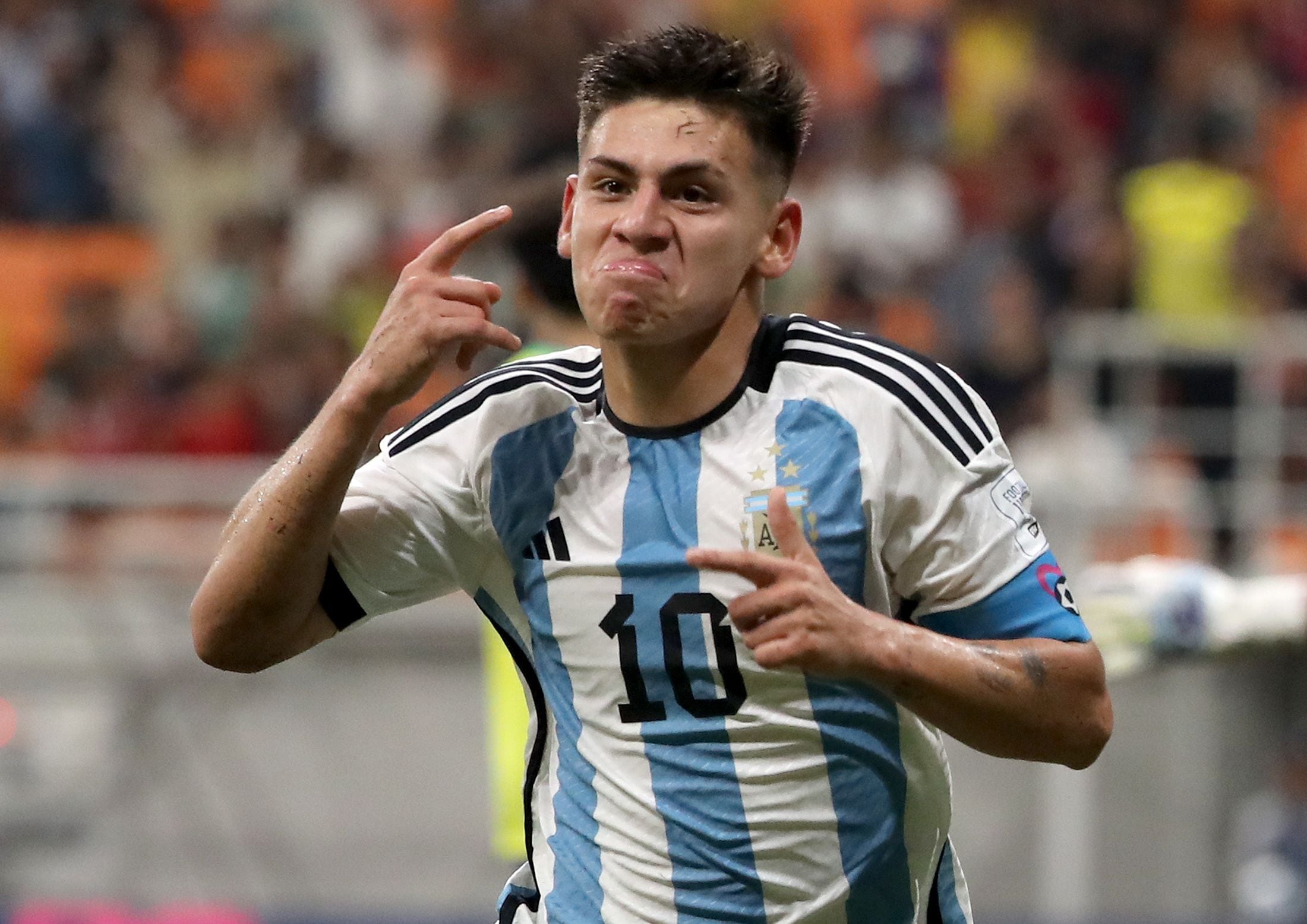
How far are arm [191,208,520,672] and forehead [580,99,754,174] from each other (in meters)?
0.19

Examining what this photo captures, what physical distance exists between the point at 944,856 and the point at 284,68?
9301 millimetres

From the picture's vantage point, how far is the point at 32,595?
8.08 metres

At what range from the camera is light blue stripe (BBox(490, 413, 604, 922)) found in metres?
2.90

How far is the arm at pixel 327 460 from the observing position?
107 inches

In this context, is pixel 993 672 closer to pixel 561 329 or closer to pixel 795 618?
pixel 795 618

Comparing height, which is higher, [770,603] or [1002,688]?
[770,603]

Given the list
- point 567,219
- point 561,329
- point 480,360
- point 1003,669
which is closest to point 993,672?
point 1003,669

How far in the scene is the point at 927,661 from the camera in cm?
250

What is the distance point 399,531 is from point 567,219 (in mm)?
515

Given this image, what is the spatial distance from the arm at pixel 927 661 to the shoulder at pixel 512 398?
488mm

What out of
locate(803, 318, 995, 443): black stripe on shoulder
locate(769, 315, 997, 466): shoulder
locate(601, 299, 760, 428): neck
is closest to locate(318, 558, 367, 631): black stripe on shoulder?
locate(601, 299, 760, 428): neck

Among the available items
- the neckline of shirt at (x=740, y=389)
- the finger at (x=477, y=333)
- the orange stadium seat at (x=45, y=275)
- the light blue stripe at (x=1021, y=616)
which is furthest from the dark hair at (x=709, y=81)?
the orange stadium seat at (x=45, y=275)

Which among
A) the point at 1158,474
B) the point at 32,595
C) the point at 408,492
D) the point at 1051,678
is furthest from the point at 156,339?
the point at 1051,678

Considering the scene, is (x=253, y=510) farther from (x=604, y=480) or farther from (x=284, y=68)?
(x=284, y=68)
